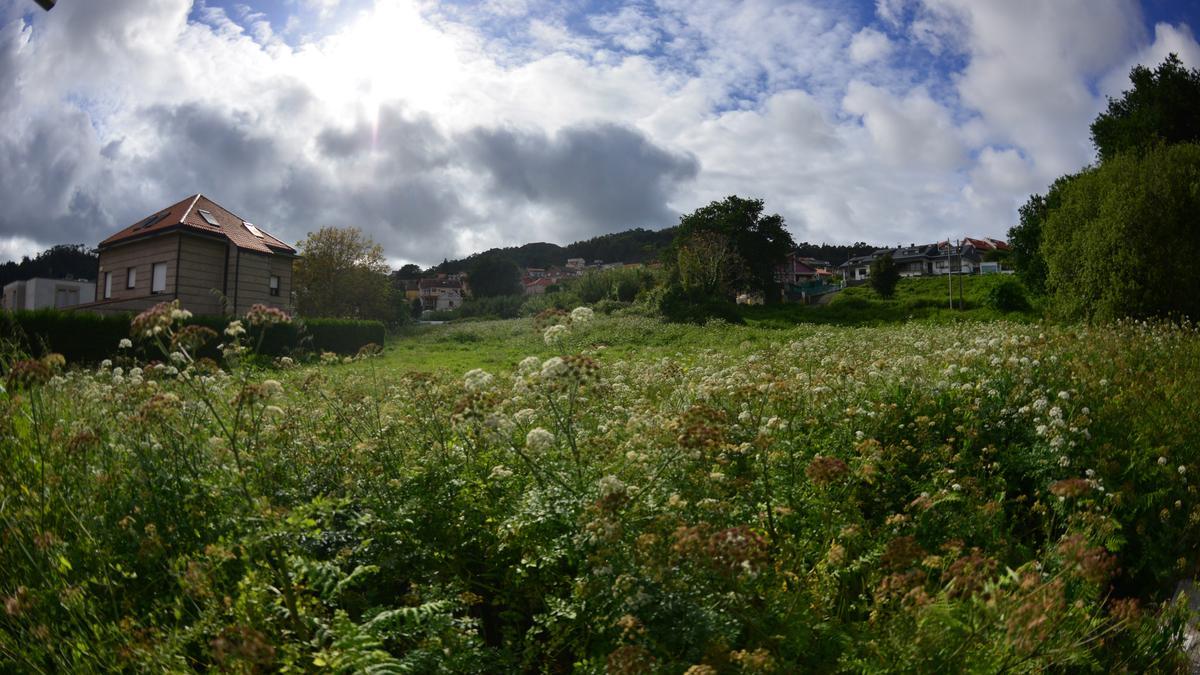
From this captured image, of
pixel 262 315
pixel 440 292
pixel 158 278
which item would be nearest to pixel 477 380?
pixel 262 315

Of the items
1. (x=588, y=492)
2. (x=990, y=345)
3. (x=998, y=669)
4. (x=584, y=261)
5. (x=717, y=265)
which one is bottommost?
(x=998, y=669)

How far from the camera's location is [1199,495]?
562 centimetres

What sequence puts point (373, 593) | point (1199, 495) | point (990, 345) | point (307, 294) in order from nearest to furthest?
1. point (373, 593)
2. point (1199, 495)
3. point (990, 345)
4. point (307, 294)

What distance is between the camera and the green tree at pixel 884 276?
168ft

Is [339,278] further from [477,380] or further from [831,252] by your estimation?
[831,252]

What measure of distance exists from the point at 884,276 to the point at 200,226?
4546 cm

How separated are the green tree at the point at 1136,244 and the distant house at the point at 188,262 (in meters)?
29.9

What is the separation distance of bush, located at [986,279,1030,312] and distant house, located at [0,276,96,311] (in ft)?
177

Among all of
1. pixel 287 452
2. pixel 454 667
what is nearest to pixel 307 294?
pixel 287 452

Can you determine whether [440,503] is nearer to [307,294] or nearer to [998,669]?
[998,669]

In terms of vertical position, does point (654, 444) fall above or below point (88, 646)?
above

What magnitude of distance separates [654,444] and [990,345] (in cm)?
674

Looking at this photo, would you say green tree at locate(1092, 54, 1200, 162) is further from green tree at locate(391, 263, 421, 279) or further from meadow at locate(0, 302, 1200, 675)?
green tree at locate(391, 263, 421, 279)

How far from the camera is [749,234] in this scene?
54250 mm
